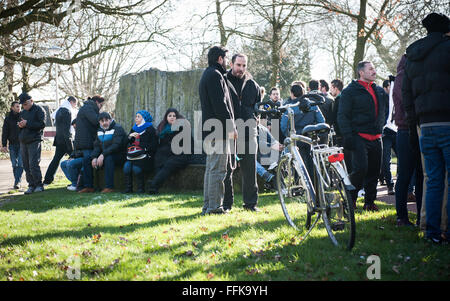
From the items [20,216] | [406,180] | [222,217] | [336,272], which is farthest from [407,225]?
[20,216]

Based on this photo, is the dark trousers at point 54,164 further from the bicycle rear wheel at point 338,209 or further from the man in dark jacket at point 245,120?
the bicycle rear wheel at point 338,209

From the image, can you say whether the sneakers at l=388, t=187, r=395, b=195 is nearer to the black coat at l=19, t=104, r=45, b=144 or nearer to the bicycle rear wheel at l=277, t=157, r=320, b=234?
the bicycle rear wheel at l=277, t=157, r=320, b=234

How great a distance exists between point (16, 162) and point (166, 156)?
4.70m

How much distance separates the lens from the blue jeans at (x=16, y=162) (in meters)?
11.1

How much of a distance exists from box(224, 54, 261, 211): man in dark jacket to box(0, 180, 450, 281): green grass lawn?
430 mm

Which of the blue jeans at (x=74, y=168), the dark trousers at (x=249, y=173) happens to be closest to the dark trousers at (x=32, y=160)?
the blue jeans at (x=74, y=168)

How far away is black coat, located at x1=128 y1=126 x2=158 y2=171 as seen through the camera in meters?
9.34

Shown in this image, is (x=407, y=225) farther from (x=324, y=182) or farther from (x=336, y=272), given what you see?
(x=336, y=272)

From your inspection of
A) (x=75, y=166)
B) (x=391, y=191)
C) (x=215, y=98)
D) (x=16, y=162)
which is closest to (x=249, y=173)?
(x=215, y=98)

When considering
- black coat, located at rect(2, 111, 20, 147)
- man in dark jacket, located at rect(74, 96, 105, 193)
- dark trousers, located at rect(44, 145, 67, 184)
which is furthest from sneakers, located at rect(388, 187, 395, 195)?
black coat, located at rect(2, 111, 20, 147)

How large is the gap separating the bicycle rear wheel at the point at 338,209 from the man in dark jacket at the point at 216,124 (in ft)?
6.53

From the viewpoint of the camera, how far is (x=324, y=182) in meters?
4.27

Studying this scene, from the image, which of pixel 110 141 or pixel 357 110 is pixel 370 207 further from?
pixel 110 141

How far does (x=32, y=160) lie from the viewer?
32.3 feet
